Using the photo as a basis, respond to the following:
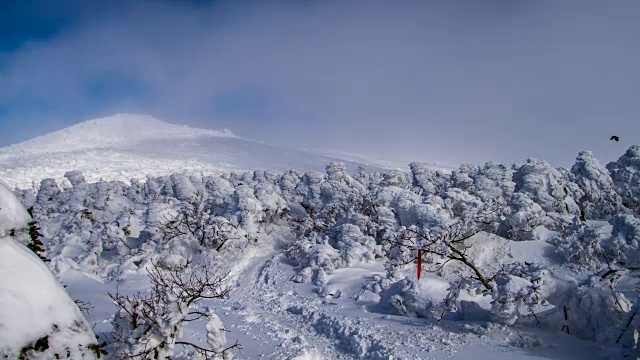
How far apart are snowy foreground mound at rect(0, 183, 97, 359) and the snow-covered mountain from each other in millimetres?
55513

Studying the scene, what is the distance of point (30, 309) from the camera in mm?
3129

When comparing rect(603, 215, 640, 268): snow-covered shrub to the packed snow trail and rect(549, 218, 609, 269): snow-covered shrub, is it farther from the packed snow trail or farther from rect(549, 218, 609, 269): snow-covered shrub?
the packed snow trail

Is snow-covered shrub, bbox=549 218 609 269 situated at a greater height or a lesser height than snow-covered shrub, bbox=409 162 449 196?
lesser

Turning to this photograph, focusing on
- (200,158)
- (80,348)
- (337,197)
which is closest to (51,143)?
(200,158)

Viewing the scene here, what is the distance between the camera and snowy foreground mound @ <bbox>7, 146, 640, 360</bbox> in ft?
25.6

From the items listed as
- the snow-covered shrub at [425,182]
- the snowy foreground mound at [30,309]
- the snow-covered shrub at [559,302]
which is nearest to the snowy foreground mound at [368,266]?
the snow-covered shrub at [559,302]

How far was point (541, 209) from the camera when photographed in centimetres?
1838

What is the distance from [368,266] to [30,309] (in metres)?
14.6

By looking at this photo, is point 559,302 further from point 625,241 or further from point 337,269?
point 337,269

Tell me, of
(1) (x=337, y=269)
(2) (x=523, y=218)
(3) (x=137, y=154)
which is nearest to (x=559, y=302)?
(1) (x=337, y=269)

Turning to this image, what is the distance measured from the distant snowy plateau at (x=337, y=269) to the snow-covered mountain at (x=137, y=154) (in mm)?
28834

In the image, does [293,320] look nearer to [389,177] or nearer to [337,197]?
[337,197]

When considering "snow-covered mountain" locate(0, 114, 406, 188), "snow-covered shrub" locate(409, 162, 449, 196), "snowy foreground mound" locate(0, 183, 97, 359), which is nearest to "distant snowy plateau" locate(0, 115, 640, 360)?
"snowy foreground mound" locate(0, 183, 97, 359)

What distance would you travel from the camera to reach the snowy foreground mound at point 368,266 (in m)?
7.82
